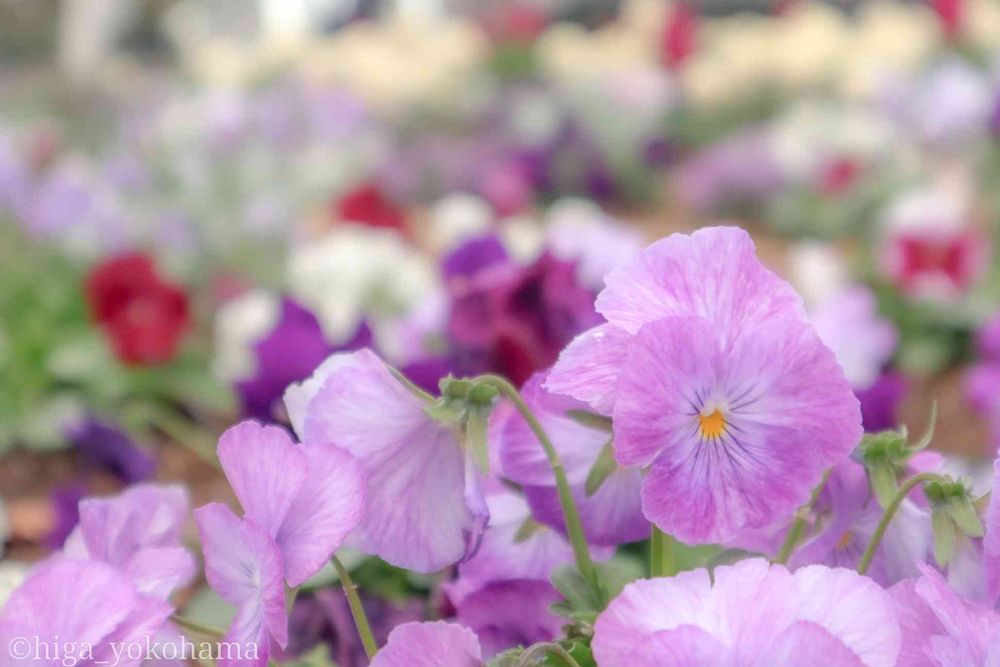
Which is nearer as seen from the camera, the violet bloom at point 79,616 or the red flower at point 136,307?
the violet bloom at point 79,616

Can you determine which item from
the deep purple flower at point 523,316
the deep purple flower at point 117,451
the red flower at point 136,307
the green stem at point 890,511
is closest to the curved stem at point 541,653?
the green stem at point 890,511

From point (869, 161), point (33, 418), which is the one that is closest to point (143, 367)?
point (33, 418)

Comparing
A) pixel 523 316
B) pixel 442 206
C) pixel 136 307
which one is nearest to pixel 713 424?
pixel 523 316

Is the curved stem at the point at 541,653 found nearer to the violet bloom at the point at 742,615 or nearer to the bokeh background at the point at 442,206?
the violet bloom at the point at 742,615

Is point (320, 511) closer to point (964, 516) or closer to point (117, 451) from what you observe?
point (964, 516)

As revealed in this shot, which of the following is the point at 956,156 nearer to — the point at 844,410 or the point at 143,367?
the point at 143,367
